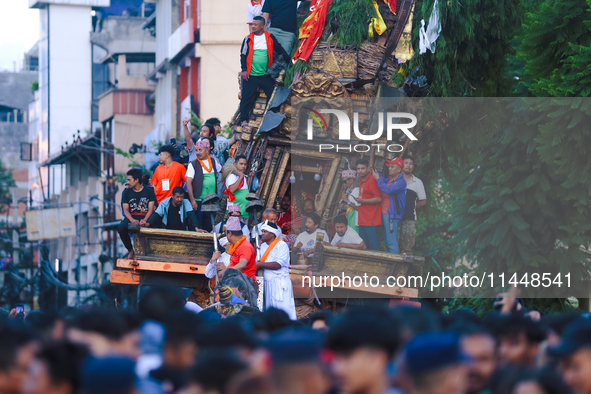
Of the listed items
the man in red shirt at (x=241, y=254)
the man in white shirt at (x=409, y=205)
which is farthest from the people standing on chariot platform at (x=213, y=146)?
the man in white shirt at (x=409, y=205)

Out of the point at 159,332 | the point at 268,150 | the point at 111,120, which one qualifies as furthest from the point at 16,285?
the point at 159,332

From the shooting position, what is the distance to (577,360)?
195 inches

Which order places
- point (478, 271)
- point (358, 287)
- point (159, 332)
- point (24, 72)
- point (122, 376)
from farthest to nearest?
point (24, 72)
point (478, 271)
point (358, 287)
point (159, 332)
point (122, 376)

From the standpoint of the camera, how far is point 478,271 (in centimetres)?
1521

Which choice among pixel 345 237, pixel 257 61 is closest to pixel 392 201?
pixel 345 237

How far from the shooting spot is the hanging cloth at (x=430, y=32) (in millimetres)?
15367

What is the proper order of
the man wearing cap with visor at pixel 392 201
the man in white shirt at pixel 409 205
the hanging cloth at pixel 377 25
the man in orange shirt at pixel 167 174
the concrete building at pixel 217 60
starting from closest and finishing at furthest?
1. the man wearing cap with visor at pixel 392 201
2. the man in white shirt at pixel 409 205
3. the man in orange shirt at pixel 167 174
4. the hanging cloth at pixel 377 25
5. the concrete building at pixel 217 60

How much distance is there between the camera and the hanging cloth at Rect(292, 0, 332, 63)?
15477 millimetres

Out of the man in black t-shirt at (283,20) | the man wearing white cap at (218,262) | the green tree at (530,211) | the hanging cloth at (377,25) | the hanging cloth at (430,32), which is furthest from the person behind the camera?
the man in black t-shirt at (283,20)

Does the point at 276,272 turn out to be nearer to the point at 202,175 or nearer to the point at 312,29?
the point at 202,175

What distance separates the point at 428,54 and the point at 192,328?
441 inches

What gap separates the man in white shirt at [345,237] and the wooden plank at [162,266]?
2.33 m

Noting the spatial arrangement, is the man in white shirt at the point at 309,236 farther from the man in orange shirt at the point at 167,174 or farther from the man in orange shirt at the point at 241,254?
the man in orange shirt at the point at 167,174

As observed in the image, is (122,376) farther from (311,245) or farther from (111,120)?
(111,120)
